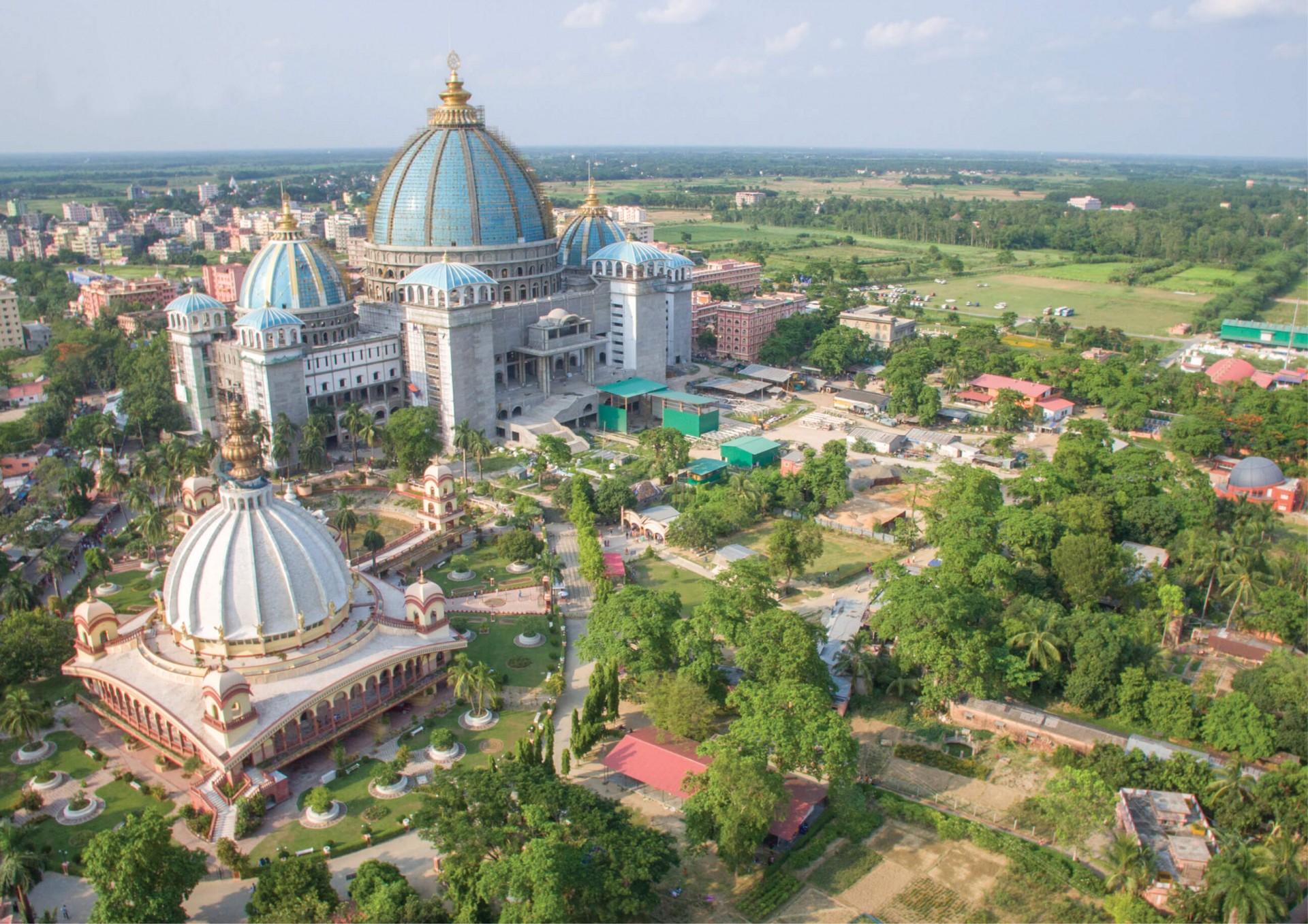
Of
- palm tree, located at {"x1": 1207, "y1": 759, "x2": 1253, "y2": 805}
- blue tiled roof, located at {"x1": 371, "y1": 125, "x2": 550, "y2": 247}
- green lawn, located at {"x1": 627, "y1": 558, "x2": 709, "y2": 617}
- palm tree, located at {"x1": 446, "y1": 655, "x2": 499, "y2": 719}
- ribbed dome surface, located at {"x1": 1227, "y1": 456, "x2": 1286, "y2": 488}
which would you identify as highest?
blue tiled roof, located at {"x1": 371, "y1": 125, "x2": 550, "y2": 247}

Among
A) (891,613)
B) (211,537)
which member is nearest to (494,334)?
(211,537)

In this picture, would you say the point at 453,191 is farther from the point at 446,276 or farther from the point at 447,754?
the point at 447,754

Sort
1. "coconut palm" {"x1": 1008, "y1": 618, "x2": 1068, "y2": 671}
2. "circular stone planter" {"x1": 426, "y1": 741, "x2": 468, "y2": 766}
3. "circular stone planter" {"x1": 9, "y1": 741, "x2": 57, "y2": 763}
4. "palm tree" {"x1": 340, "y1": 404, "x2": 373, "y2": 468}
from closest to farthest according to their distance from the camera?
1. "circular stone planter" {"x1": 9, "y1": 741, "x2": 57, "y2": 763}
2. "circular stone planter" {"x1": 426, "y1": 741, "x2": 468, "y2": 766}
3. "coconut palm" {"x1": 1008, "y1": 618, "x2": 1068, "y2": 671}
4. "palm tree" {"x1": 340, "y1": 404, "x2": 373, "y2": 468}

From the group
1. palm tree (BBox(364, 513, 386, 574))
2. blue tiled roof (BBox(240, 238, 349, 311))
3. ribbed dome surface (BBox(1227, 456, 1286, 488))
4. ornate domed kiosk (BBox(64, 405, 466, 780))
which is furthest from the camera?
blue tiled roof (BBox(240, 238, 349, 311))

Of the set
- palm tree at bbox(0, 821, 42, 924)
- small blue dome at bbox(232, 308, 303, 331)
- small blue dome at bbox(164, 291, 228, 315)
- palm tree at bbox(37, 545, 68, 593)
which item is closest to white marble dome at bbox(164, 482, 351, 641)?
palm tree at bbox(0, 821, 42, 924)

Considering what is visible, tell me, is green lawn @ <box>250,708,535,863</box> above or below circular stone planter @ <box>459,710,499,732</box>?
below

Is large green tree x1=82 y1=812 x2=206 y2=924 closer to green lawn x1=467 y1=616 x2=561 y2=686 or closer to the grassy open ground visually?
green lawn x1=467 y1=616 x2=561 y2=686

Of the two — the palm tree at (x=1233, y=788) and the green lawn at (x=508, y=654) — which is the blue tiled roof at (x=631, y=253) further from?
the palm tree at (x=1233, y=788)

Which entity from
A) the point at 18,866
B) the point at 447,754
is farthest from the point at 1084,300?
the point at 18,866
